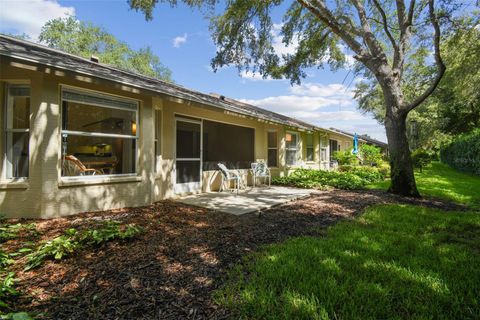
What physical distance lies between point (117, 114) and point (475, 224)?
811cm

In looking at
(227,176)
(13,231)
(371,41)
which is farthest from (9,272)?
(371,41)

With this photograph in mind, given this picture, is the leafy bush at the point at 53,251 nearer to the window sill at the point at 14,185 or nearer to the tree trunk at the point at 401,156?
the window sill at the point at 14,185

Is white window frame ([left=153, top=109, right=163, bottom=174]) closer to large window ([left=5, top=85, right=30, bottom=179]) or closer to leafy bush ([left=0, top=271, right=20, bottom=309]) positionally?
large window ([left=5, top=85, right=30, bottom=179])

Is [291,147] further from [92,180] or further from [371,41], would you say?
[92,180]

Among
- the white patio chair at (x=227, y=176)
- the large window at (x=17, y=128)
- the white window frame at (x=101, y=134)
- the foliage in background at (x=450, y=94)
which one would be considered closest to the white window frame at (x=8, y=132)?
the large window at (x=17, y=128)

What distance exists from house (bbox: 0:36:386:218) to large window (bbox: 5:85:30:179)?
0.02 m

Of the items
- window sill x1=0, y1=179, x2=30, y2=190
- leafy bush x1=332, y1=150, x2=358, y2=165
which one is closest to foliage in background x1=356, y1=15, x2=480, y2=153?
leafy bush x1=332, y1=150, x2=358, y2=165

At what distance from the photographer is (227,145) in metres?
10.1

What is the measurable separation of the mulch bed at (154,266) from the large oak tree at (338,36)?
4801 millimetres

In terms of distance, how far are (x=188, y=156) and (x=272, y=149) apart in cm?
576

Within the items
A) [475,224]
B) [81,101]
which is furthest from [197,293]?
[475,224]

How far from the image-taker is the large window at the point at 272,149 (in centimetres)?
1293

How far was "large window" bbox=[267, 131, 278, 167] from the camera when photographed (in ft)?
42.4

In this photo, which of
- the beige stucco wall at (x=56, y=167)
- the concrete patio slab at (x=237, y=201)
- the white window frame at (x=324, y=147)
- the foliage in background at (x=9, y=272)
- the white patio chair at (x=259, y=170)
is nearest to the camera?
the foliage in background at (x=9, y=272)
